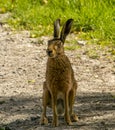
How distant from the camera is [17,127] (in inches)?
268

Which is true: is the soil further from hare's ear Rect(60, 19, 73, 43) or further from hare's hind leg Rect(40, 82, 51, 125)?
hare's ear Rect(60, 19, 73, 43)

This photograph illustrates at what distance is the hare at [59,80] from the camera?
6.32 m

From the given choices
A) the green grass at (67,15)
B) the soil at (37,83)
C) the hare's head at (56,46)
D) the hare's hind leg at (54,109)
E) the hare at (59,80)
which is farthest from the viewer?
the green grass at (67,15)

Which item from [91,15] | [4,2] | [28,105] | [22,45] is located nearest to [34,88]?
[28,105]

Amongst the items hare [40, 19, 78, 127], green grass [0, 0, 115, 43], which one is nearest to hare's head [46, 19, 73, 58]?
hare [40, 19, 78, 127]

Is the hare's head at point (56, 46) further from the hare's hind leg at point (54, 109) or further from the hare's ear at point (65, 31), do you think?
the hare's hind leg at point (54, 109)

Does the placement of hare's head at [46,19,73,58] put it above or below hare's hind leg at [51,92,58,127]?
above

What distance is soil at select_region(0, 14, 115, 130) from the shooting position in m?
6.95

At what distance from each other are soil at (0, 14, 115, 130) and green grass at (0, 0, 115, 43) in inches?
12.2

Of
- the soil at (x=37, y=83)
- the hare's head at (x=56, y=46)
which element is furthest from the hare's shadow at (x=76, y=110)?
the hare's head at (x=56, y=46)

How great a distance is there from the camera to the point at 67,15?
11.7m

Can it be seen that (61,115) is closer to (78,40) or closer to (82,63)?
(82,63)

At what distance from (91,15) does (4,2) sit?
2.72m

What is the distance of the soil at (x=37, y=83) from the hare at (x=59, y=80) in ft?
0.66
